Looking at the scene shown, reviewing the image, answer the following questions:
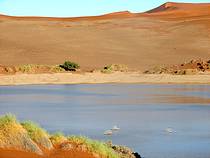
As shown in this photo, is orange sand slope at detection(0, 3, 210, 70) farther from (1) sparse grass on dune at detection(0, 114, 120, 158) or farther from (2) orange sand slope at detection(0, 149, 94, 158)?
(2) orange sand slope at detection(0, 149, 94, 158)

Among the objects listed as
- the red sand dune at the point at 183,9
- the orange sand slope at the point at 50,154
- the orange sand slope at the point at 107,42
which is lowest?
the orange sand slope at the point at 50,154

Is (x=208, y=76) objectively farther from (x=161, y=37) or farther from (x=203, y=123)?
(x=161, y=37)

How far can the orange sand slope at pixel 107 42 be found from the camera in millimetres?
70438

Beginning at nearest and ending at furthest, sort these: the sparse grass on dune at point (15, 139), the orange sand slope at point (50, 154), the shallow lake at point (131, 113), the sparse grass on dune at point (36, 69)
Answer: the orange sand slope at point (50, 154) → the sparse grass on dune at point (15, 139) → the shallow lake at point (131, 113) → the sparse grass on dune at point (36, 69)

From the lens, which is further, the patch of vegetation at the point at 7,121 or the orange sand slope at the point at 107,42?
the orange sand slope at the point at 107,42

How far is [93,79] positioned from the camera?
4784 centimetres

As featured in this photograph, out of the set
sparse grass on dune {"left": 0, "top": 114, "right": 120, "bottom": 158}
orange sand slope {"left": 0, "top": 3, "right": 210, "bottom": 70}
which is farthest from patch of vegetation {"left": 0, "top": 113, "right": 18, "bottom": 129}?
orange sand slope {"left": 0, "top": 3, "right": 210, "bottom": 70}

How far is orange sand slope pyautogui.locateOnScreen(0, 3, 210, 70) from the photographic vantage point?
7044 centimetres

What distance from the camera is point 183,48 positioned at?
8231 centimetres

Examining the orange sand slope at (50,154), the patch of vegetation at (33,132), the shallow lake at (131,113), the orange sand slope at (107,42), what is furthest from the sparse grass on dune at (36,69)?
the orange sand slope at (50,154)

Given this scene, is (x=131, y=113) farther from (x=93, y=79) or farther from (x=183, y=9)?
(x=183, y=9)

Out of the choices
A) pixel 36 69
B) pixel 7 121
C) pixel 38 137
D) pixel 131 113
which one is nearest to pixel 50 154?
pixel 38 137

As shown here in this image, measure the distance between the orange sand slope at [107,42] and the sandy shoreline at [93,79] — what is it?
11964 millimetres

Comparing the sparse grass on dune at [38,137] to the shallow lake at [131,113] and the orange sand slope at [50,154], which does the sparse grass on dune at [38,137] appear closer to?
the orange sand slope at [50,154]
